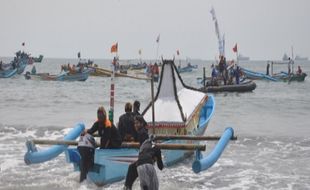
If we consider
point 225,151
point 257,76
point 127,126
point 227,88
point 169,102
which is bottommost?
point 225,151

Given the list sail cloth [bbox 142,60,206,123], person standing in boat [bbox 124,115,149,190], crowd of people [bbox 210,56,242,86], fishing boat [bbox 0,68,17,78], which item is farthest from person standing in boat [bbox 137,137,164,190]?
fishing boat [bbox 0,68,17,78]

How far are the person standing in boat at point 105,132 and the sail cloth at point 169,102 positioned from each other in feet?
9.84

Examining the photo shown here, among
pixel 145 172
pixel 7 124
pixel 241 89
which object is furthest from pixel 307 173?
pixel 241 89

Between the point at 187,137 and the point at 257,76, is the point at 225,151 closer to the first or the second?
the point at 187,137

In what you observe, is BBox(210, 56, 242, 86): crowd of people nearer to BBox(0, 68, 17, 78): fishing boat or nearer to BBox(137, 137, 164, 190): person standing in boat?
BBox(137, 137, 164, 190): person standing in boat

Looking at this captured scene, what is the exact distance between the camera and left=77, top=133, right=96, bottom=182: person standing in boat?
415 inches

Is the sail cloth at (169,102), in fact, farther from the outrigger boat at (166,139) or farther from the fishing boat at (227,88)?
the fishing boat at (227,88)

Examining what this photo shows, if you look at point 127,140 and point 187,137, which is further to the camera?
point 187,137

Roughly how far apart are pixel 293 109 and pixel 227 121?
8.14 m

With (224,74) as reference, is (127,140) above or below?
below

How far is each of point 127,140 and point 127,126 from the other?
0.35 m

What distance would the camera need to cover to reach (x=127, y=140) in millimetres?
11719

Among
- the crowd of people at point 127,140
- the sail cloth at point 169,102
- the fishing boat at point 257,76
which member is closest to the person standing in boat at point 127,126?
the crowd of people at point 127,140

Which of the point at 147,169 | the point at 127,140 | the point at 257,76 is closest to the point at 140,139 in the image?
the point at 147,169
